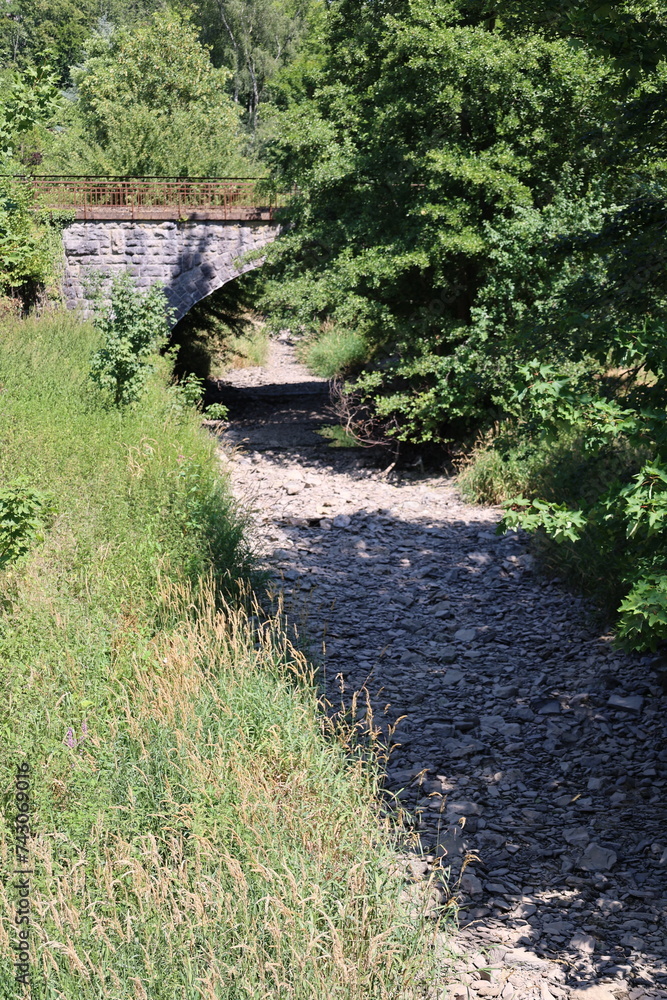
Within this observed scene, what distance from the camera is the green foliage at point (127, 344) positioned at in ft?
33.3

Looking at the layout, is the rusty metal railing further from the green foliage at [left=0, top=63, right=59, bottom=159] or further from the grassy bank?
the green foliage at [left=0, top=63, right=59, bottom=159]

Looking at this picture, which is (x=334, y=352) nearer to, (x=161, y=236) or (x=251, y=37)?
(x=161, y=236)

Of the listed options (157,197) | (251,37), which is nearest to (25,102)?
(157,197)

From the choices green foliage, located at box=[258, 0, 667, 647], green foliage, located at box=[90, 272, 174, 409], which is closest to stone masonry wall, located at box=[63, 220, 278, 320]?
green foliage, located at box=[258, 0, 667, 647]

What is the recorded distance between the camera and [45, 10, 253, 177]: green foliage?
2370 centimetres

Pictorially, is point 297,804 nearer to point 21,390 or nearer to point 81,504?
point 81,504

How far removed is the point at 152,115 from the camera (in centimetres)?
2434

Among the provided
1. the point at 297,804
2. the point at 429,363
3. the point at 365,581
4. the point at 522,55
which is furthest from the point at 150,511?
the point at 522,55

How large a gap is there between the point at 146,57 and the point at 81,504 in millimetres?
26334

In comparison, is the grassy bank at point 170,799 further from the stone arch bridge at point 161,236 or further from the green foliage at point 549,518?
the stone arch bridge at point 161,236

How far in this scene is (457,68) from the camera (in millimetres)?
11273

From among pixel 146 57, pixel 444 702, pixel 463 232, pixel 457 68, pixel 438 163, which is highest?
pixel 146 57

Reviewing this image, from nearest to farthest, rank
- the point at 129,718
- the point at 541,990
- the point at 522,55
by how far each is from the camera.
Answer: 1. the point at 541,990
2. the point at 129,718
3. the point at 522,55

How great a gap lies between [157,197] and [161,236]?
4.50 ft
